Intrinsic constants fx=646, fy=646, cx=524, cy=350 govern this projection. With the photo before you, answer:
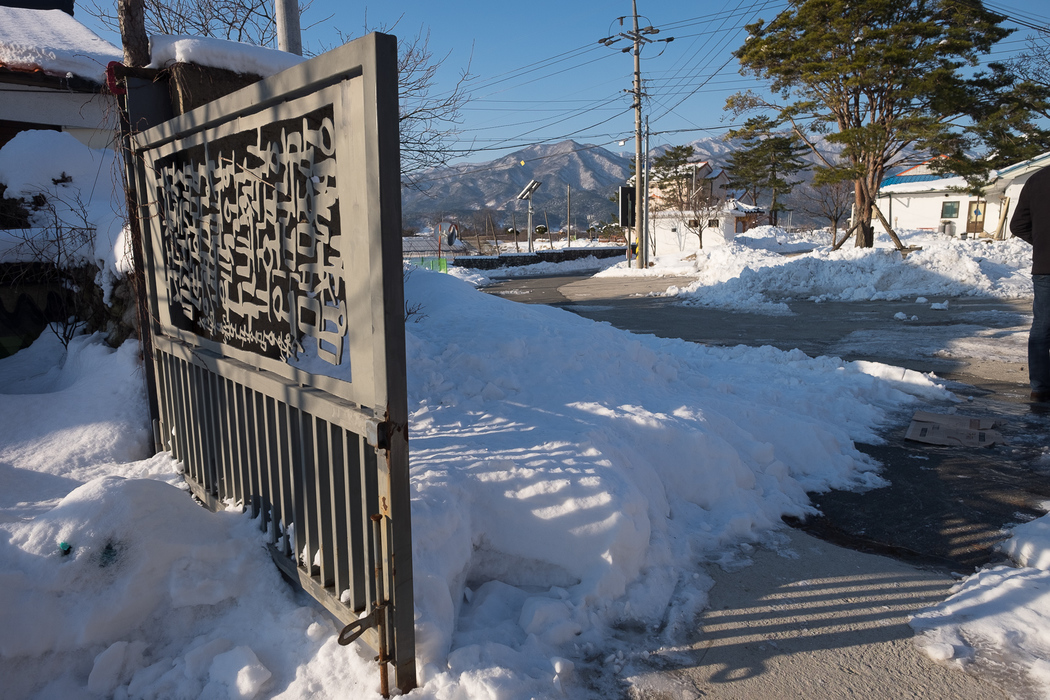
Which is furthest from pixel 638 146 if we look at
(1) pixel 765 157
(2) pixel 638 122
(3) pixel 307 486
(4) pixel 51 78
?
(3) pixel 307 486

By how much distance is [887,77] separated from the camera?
2166cm

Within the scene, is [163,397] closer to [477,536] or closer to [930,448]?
[477,536]

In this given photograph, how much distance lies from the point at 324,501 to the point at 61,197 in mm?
5079

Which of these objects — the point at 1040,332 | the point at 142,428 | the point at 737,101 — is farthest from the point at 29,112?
the point at 737,101

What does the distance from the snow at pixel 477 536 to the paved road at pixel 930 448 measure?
222mm

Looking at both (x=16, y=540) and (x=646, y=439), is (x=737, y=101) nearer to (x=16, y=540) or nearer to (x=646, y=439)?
(x=646, y=439)

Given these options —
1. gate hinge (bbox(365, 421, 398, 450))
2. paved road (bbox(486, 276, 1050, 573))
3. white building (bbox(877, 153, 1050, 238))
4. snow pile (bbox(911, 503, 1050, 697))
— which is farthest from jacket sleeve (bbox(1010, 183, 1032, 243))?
white building (bbox(877, 153, 1050, 238))

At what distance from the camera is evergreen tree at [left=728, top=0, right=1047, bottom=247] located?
69.2ft

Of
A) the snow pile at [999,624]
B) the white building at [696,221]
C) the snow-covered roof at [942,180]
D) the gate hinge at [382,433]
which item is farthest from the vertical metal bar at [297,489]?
the white building at [696,221]

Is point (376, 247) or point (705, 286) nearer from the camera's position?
point (376, 247)

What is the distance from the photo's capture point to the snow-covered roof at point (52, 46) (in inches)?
344

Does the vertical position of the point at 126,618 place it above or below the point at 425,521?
below

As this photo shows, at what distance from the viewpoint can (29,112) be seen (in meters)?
9.43

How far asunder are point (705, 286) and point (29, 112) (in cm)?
1461
